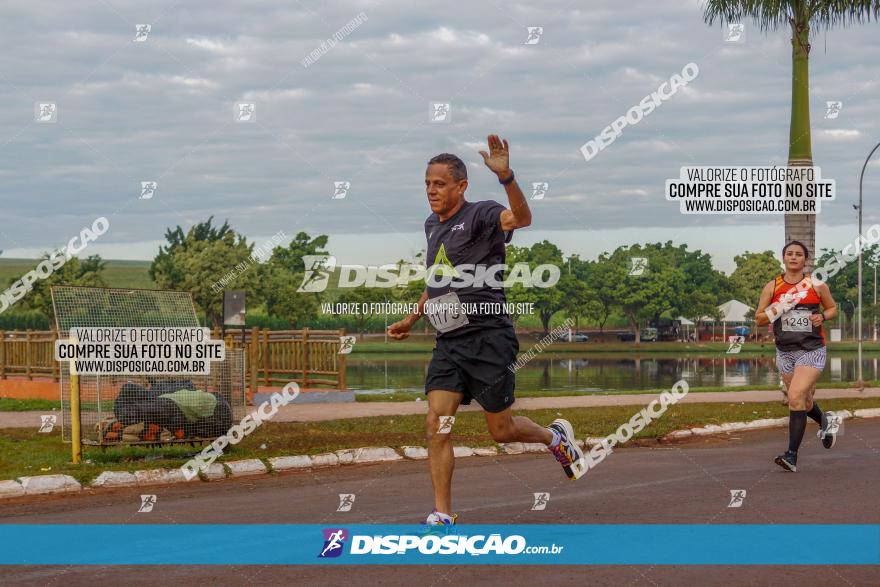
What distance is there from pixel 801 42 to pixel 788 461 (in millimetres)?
11980

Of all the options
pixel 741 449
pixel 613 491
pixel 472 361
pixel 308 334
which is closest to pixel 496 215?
pixel 472 361

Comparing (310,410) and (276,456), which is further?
(310,410)

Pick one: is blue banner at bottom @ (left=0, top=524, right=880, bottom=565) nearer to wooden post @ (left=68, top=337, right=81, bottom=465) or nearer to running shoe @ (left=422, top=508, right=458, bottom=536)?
running shoe @ (left=422, top=508, right=458, bottom=536)

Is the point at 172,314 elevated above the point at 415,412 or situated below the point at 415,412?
above

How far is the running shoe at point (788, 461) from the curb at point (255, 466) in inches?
125

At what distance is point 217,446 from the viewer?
36.4 ft

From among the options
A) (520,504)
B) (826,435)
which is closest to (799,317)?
(826,435)

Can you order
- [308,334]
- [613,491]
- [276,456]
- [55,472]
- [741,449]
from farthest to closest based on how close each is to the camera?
[308,334] → [741,449] → [276,456] → [55,472] → [613,491]

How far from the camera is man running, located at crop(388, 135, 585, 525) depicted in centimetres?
659

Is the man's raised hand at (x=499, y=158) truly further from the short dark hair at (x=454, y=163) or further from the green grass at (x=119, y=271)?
the green grass at (x=119, y=271)

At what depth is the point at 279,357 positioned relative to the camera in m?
25.1

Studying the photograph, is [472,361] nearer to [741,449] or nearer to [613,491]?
[613,491]

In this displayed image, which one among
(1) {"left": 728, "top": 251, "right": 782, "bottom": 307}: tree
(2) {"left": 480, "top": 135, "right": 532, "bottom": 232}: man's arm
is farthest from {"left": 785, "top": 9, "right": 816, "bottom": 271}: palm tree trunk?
(1) {"left": 728, "top": 251, "right": 782, "bottom": 307}: tree

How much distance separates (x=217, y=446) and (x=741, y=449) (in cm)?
585
